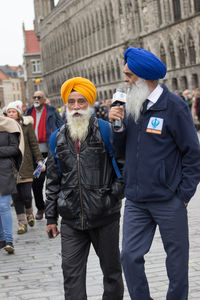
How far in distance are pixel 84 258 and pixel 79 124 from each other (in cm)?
90

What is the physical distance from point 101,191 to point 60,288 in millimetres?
1641

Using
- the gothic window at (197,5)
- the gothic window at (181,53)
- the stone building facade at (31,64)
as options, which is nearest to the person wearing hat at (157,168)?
the gothic window at (197,5)

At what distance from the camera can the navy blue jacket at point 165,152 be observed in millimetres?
3934

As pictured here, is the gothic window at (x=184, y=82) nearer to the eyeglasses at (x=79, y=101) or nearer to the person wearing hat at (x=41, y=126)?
the person wearing hat at (x=41, y=126)

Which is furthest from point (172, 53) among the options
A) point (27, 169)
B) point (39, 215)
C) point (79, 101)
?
→ point (79, 101)

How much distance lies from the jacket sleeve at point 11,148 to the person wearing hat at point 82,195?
9.29ft

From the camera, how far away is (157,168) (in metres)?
3.94

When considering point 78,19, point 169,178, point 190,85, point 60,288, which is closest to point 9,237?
point 60,288

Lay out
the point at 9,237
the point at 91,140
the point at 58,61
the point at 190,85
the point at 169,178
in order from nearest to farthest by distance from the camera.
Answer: the point at 169,178
the point at 91,140
the point at 9,237
the point at 190,85
the point at 58,61

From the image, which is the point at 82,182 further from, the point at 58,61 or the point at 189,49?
the point at 58,61

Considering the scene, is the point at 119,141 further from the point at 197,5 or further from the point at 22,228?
the point at 197,5

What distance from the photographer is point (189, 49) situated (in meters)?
41.5

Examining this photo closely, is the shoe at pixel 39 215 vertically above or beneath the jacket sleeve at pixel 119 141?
beneath

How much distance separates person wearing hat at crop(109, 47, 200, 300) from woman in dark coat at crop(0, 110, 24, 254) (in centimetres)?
323
